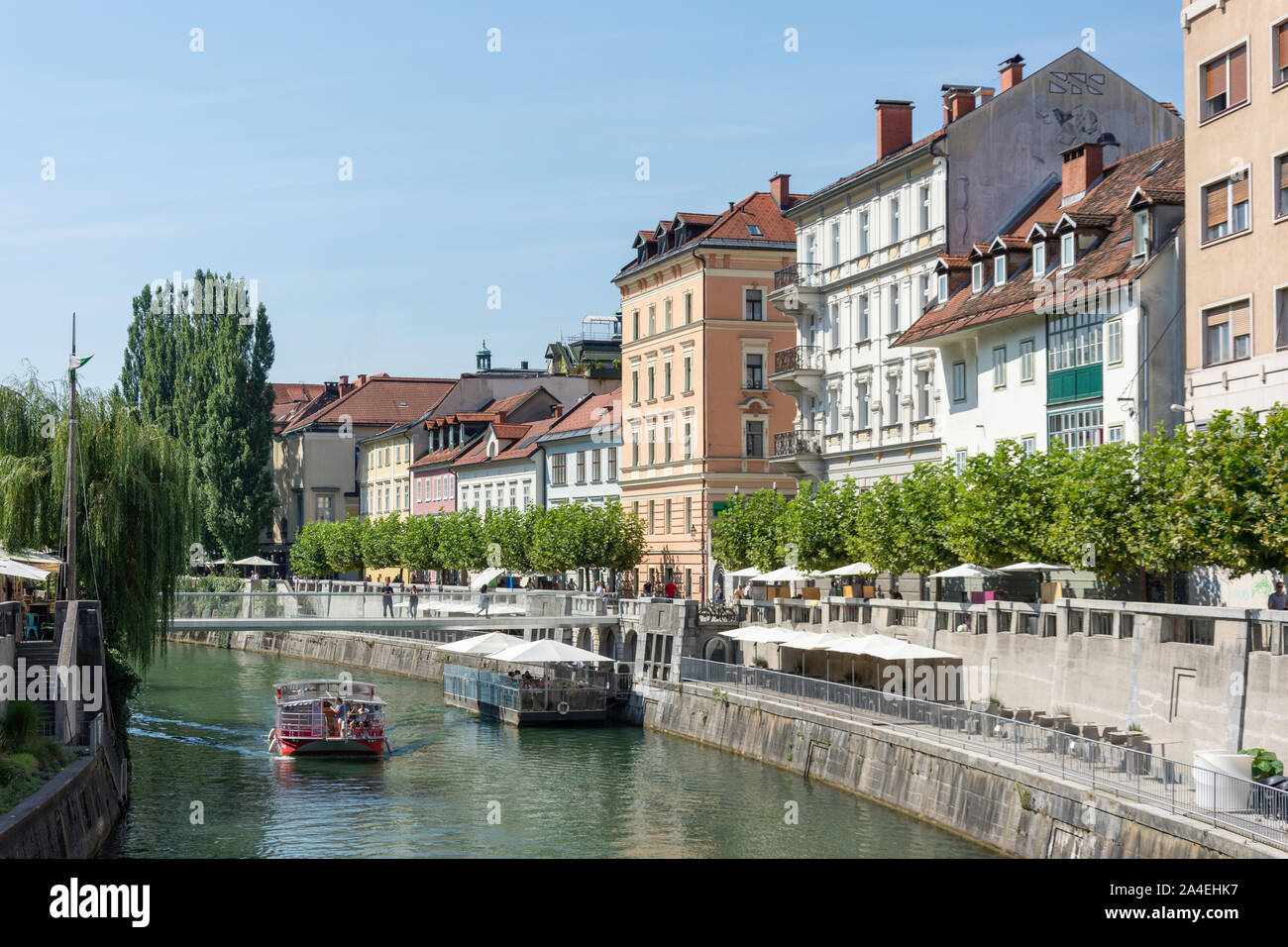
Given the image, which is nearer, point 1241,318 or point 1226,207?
point 1241,318

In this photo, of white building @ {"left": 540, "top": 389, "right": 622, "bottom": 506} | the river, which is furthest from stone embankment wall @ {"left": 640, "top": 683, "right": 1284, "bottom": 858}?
white building @ {"left": 540, "top": 389, "right": 622, "bottom": 506}

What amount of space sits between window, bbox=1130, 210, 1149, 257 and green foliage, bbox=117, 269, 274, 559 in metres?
66.8

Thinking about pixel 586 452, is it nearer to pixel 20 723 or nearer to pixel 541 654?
pixel 541 654

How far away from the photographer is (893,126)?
60.1 meters

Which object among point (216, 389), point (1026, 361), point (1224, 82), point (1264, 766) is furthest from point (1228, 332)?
point (216, 389)

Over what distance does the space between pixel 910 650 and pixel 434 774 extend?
12.3 metres

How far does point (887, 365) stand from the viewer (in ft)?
186

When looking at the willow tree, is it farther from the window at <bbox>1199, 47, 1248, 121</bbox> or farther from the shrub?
the window at <bbox>1199, 47, 1248, 121</bbox>

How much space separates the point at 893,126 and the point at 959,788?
113 feet

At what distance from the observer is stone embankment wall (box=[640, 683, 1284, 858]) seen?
23891mm
